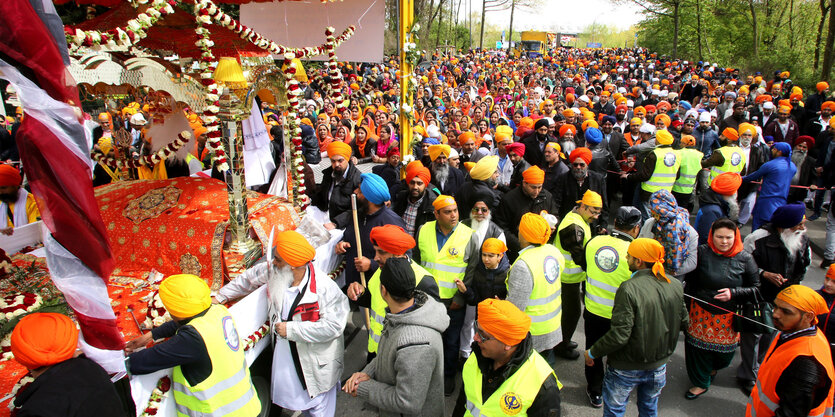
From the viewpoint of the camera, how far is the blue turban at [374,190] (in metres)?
4.25

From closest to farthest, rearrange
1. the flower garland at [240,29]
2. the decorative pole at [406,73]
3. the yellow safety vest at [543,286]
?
the flower garland at [240,29] → the yellow safety vest at [543,286] → the decorative pole at [406,73]

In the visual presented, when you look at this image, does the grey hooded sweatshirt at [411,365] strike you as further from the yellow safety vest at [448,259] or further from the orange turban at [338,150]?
the orange turban at [338,150]

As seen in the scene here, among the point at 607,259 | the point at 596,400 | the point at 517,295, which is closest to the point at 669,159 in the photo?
the point at 607,259

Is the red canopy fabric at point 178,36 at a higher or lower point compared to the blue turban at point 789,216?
higher

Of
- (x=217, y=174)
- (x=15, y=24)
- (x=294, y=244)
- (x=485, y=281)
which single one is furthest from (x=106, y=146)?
(x=485, y=281)

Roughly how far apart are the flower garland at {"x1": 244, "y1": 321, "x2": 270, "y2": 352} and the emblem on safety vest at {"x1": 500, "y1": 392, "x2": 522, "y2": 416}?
1.99 m

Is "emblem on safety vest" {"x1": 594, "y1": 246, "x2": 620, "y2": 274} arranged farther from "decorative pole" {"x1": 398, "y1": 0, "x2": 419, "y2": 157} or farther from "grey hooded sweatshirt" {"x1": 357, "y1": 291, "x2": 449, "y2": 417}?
"decorative pole" {"x1": 398, "y1": 0, "x2": 419, "y2": 157}

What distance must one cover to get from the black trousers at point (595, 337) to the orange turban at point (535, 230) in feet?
3.01

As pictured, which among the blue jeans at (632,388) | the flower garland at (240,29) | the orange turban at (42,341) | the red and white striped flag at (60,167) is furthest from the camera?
the flower garland at (240,29)

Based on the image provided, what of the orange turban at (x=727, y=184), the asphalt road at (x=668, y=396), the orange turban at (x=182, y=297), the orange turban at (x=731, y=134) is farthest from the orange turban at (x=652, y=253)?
the orange turban at (x=731, y=134)

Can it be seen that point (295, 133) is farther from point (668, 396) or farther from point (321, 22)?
point (668, 396)

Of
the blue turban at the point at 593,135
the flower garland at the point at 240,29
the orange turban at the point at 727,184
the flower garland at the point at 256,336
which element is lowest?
the flower garland at the point at 256,336

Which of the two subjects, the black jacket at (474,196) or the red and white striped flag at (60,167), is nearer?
the red and white striped flag at (60,167)

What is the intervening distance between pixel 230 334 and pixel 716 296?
374 centimetres
